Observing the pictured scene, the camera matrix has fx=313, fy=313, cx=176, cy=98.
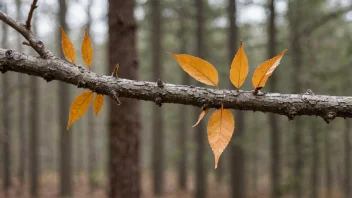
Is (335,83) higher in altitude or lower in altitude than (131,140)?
higher

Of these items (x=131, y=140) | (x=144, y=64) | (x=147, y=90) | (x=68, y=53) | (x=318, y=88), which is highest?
(x=144, y=64)

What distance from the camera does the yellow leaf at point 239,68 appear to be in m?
0.95

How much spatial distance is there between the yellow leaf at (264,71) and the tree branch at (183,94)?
39mm

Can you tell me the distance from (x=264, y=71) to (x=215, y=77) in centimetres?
15

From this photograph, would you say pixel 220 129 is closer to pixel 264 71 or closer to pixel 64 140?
pixel 264 71

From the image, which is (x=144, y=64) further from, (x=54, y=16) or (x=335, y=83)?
(x=335, y=83)

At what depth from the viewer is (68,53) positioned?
107 centimetres

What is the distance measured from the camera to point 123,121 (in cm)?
415

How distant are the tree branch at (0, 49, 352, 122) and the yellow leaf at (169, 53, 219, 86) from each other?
5 cm

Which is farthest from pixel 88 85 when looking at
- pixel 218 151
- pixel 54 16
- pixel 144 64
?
pixel 144 64

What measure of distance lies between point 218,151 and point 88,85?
457 mm

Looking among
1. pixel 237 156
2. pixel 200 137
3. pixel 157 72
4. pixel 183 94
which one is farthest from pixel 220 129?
pixel 157 72

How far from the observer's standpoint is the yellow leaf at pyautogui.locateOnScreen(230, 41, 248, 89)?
95 cm

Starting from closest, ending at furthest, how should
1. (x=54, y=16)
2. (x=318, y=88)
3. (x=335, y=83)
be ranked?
1. (x=335, y=83)
2. (x=318, y=88)
3. (x=54, y=16)
